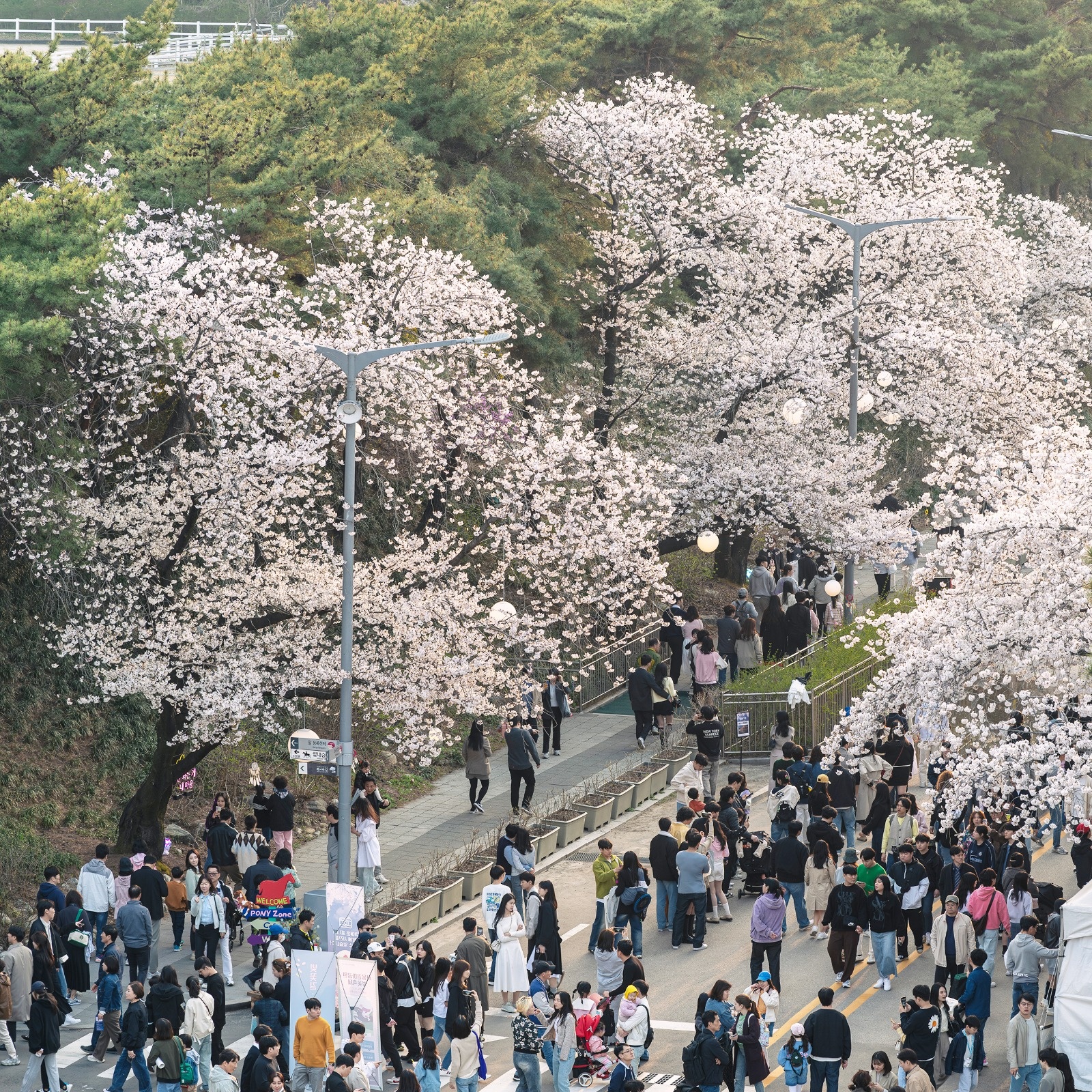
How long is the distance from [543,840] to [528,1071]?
8.04 m

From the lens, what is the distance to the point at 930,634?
21.7 m

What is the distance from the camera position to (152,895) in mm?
21547

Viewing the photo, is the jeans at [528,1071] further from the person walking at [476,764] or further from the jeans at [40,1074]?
the person walking at [476,764]

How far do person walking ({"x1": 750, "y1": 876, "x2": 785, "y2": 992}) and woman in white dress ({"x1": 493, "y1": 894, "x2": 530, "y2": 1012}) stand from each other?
2.61 m

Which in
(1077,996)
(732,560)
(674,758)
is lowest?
(732,560)

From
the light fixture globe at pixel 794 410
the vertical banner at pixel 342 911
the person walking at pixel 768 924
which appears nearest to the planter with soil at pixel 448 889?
the vertical banner at pixel 342 911

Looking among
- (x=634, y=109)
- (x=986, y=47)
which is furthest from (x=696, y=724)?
(x=986, y=47)

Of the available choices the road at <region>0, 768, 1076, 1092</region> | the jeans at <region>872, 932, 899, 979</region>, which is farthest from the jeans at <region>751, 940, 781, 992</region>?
the jeans at <region>872, 932, 899, 979</region>

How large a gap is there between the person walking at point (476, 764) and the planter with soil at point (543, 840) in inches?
66.2

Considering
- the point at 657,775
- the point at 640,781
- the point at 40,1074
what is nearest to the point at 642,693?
the point at 657,775

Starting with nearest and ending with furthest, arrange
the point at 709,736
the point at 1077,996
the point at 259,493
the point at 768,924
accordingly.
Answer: the point at 1077,996, the point at 768,924, the point at 259,493, the point at 709,736

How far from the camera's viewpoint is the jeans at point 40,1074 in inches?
726

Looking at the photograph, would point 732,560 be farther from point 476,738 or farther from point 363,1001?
point 363,1001

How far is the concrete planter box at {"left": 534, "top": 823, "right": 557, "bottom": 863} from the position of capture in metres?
25.5
